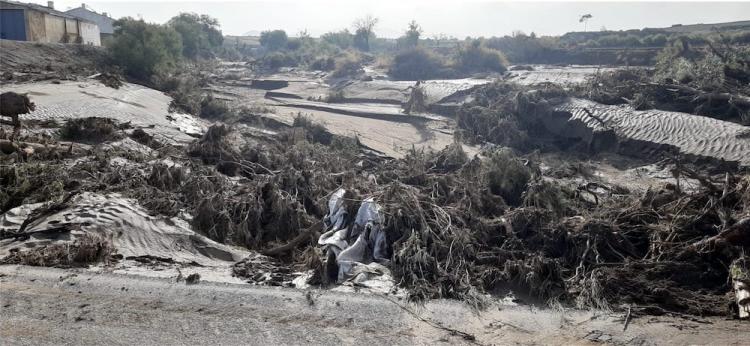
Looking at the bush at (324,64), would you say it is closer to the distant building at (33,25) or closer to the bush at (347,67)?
the bush at (347,67)

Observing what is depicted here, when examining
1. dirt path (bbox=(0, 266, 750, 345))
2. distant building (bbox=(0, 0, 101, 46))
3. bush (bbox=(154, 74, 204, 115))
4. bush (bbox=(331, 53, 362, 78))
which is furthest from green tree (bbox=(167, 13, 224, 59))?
dirt path (bbox=(0, 266, 750, 345))

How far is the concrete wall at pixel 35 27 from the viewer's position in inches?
1093

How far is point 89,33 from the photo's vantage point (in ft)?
116

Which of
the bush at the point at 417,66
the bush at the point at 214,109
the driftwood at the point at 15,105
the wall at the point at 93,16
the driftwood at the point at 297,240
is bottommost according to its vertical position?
the driftwood at the point at 297,240

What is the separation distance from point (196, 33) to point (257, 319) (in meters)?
48.7

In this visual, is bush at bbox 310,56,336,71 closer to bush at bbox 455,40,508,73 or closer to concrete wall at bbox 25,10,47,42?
bush at bbox 455,40,508,73

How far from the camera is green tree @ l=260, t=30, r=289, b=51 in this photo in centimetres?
7932

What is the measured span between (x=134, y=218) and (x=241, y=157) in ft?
13.7

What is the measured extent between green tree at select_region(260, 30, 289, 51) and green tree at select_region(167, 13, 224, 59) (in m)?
15.1

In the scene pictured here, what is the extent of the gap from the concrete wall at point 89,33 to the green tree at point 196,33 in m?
5.47

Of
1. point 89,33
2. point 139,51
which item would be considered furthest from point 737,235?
point 89,33

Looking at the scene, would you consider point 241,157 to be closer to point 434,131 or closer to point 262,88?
point 434,131

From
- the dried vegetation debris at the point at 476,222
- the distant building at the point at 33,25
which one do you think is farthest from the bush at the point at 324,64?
the dried vegetation debris at the point at 476,222

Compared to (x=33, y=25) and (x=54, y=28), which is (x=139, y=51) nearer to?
(x=33, y=25)
